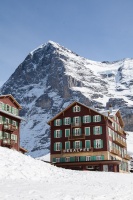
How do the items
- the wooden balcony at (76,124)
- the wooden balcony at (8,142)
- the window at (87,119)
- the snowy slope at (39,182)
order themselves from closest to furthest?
1. the snowy slope at (39,182)
2. the wooden balcony at (8,142)
3. the window at (87,119)
4. the wooden balcony at (76,124)

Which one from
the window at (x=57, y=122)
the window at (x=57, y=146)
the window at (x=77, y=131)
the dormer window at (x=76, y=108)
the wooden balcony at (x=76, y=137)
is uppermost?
the dormer window at (x=76, y=108)

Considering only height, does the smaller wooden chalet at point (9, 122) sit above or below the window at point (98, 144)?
above

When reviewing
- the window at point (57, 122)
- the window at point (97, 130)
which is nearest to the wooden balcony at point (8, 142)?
the window at point (57, 122)

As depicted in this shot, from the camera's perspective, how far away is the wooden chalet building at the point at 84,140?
58.9 meters

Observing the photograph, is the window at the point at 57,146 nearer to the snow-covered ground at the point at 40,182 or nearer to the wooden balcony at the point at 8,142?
the wooden balcony at the point at 8,142

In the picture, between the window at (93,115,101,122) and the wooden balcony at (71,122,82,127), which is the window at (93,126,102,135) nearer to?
the window at (93,115,101,122)

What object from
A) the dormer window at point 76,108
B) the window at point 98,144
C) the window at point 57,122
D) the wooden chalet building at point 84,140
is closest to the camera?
the wooden chalet building at point 84,140

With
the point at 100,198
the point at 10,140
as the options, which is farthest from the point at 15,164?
the point at 10,140

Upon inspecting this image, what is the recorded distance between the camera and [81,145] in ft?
206

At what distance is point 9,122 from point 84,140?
16553mm

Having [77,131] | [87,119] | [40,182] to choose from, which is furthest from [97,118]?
[40,182]

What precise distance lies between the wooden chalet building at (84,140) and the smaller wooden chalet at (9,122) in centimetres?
985

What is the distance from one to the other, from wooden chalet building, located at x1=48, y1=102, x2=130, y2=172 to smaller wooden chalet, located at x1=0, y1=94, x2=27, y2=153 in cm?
985

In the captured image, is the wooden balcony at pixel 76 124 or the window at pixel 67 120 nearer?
the wooden balcony at pixel 76 124
